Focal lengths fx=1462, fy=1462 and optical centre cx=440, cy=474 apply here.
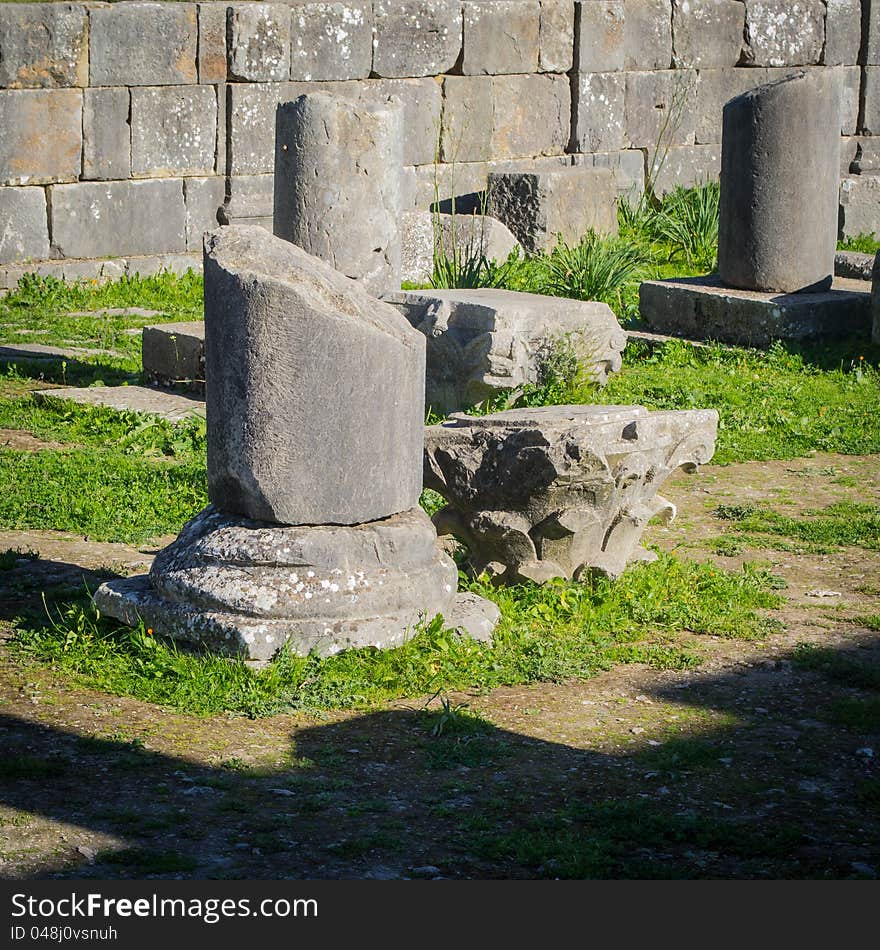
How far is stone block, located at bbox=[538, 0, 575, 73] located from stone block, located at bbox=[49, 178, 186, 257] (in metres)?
4.54

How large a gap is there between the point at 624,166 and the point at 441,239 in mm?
4101

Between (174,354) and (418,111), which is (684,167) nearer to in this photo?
(418,111)

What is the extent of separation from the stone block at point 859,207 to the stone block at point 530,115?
10.2ft

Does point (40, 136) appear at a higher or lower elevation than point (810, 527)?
higher

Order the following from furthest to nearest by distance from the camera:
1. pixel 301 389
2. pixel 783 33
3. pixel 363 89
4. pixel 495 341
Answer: pixel 783 33
pixel 363 89
pixel 495 341
pixel 301 389

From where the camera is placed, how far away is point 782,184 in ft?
36.9

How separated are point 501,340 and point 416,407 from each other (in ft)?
11.7

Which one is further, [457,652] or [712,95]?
[712,95]

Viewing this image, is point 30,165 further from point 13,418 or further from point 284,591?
point 284,591

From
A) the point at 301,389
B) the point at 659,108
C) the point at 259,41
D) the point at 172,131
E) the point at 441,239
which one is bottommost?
the point at 301,389

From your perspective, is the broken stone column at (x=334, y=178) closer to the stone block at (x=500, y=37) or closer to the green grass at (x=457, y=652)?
the green grass at (x=457, y=652)

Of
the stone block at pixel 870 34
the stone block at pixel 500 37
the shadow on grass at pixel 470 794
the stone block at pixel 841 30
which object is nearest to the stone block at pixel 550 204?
the stone block at pixel 500 37

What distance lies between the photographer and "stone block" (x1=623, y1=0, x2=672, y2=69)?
16266 mm

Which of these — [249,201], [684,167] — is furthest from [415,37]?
[684,167]
